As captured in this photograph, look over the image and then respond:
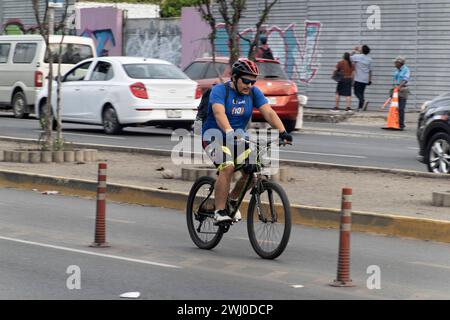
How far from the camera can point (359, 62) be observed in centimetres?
3178

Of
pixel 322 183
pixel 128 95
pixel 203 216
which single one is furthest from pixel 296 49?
pixel 203 216

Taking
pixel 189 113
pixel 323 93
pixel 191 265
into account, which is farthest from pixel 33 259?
pixel 323 93

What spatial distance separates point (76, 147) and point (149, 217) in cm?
644

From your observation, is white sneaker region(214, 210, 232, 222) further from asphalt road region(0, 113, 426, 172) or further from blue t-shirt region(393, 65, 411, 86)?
blue t-shirt region(393, 65, 411, 86)

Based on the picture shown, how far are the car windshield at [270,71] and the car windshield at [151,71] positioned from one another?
7.96 ft

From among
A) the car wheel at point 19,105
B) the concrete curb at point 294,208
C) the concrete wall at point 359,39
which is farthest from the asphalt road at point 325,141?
the concrete curb at point 294,208

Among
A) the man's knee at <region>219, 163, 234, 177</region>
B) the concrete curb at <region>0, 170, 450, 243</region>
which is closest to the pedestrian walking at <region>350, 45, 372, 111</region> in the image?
the concrete curb at <region>0, 170, 450, 243</region>

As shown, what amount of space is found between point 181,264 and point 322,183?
5.41 m

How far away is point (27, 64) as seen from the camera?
28.9m

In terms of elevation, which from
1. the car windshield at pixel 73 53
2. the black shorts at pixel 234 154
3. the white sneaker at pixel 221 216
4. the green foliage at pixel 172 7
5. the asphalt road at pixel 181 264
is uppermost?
the green foliage at pixel 172 7

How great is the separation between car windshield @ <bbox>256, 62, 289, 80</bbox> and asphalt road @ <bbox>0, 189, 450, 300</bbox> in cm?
1265

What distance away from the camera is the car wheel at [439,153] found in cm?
1669

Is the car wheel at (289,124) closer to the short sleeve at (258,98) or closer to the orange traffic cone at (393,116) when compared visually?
the orange traffic cone at (393,116)

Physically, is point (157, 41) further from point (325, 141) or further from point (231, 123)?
point (231, 123)
